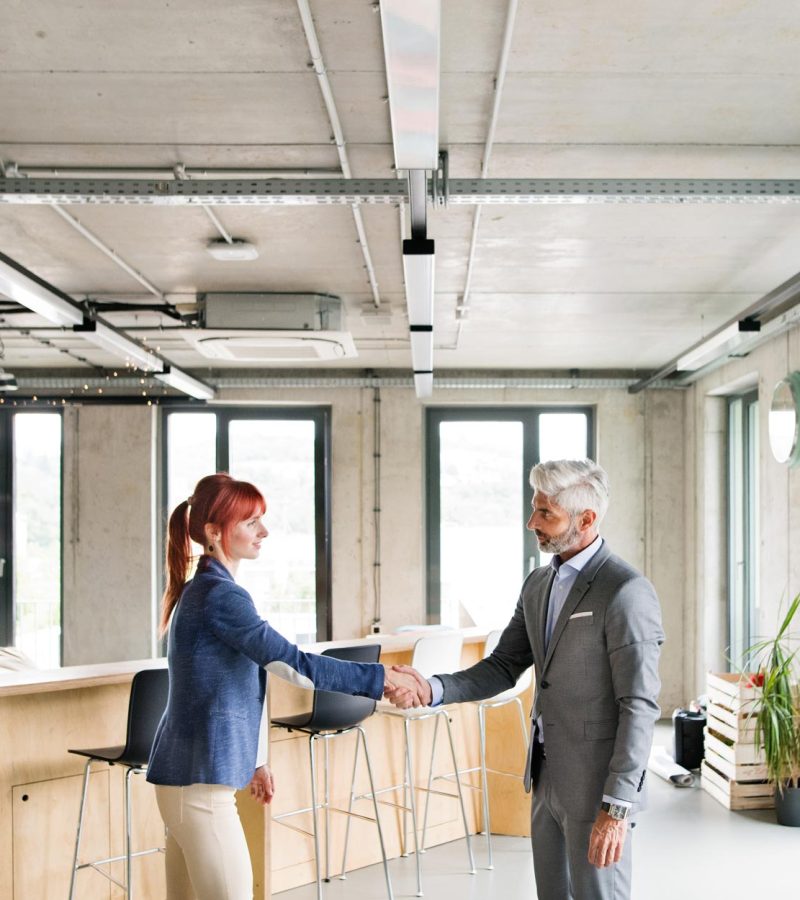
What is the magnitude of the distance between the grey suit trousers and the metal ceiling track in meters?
2.26

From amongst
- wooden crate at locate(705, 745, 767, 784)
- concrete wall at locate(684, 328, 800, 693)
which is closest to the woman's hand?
wooden crate at locate(705, 745, 767, 784)

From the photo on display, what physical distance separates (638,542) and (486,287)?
4.42m

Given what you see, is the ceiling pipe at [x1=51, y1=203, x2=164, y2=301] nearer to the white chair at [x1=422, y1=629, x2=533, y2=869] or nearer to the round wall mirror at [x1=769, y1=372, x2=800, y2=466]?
the white chair at [x1=422, y1=629, x2=533, y2=869]

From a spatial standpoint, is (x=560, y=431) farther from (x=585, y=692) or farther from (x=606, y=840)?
(x=606, y=840)

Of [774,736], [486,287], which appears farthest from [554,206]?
[774,736]

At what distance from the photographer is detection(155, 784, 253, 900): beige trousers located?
2578 mm

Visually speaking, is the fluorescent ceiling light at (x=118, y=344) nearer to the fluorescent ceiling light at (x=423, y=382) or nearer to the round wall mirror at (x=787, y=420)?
the fluorescent ceiling light at (x=423, y=382)

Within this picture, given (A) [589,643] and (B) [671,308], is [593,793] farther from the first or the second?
(B) [671,308]

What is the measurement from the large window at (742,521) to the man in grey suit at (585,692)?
246 inches

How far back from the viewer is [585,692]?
2.69m

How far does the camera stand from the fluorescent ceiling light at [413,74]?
2193 millimetres

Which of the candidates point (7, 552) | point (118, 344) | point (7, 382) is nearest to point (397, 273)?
point (118, 344)

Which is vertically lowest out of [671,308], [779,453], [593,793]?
[593,793]

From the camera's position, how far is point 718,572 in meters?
9.31
